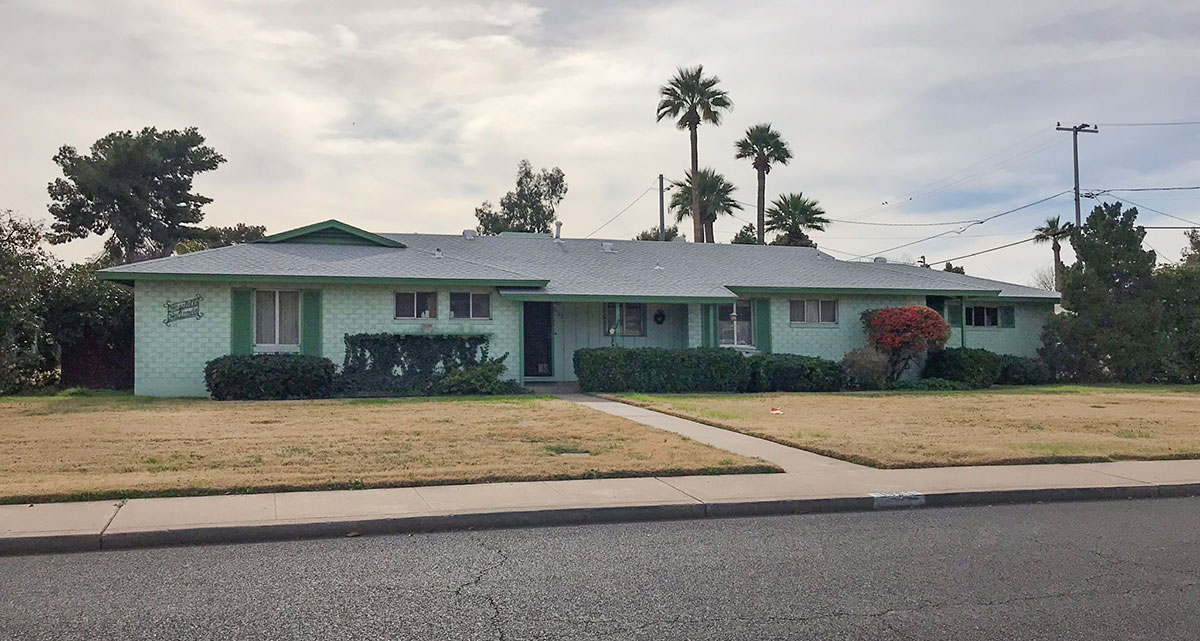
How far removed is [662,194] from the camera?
48.1 m

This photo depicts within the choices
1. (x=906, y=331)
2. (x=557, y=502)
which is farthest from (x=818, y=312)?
(x=557, y=502)

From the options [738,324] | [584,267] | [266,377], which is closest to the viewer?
[266,377]

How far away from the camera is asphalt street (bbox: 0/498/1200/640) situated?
5.56 meters

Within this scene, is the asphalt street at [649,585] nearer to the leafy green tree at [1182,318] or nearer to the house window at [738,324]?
the house window at [738,324]

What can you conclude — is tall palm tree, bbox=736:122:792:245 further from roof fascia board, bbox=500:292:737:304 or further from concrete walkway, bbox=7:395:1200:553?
concrete walkway, bbox=7:395:1200:553

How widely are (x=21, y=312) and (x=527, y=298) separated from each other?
433 inches

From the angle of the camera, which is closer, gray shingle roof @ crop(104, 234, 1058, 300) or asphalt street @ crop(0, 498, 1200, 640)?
asphalt street @ crop(0, 498, 1200, 640)

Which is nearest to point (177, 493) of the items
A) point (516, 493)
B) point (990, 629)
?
point (516, 493)

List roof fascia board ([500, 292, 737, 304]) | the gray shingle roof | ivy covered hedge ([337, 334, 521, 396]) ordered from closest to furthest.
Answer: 1. ivy covered hedge ([337, 334, 521, 396])
2. the gray shingle roof
3. roof fascia board ([500, 292, 737, 304])

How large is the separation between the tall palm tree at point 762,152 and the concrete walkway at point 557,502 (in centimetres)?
3680

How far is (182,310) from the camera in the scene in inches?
842

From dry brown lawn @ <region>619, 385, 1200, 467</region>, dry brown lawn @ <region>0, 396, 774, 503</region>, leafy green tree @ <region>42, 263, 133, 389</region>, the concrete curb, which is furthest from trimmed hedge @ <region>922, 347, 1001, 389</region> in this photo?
leafy green tree @ <region>42, 263, 133, 389</region>

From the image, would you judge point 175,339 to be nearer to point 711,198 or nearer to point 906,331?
point 906,331

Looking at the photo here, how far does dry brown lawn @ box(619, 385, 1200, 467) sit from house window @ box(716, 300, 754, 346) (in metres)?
4.04
